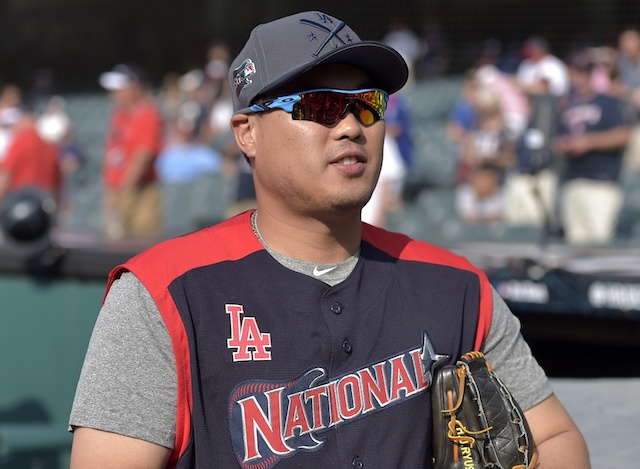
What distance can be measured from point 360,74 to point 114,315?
2.15 ft

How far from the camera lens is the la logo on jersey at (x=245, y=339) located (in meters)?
1.65

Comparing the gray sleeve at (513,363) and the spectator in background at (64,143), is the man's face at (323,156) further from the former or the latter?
the spectator in background at (64,143)

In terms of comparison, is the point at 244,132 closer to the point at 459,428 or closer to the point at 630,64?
the point at 459,428

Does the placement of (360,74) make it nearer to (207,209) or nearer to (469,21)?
(207,209)

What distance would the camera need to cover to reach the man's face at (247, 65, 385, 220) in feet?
5.74

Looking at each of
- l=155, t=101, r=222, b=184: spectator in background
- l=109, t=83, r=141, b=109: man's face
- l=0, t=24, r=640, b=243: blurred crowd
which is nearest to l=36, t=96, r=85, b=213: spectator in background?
l=0, t=24, r=640, b=243: blurred crowd

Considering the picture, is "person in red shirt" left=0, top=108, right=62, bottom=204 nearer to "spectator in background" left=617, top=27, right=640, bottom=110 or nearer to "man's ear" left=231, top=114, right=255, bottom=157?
"spectator in background" left=617, top=27, right=640, bottom=110

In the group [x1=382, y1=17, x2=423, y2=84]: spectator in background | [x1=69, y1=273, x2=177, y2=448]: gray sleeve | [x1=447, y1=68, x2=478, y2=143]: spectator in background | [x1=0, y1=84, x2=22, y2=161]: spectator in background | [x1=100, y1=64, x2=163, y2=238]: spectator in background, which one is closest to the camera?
[x1=69, y1=273, x2=177, y2=448]: gray sleeve

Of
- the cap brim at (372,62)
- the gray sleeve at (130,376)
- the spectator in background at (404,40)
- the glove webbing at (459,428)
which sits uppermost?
the spectator in background at (404,40)

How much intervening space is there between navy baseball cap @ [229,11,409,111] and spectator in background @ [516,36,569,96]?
602 cm

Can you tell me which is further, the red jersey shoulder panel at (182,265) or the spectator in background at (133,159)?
the spectator in background at (133,159)

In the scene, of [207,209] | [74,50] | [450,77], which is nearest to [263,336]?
[207,209]

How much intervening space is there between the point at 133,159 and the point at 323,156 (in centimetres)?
643

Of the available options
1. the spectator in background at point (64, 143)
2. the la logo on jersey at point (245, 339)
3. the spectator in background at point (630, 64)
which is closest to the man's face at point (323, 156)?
the la logo on jersey at point (245, 339)
